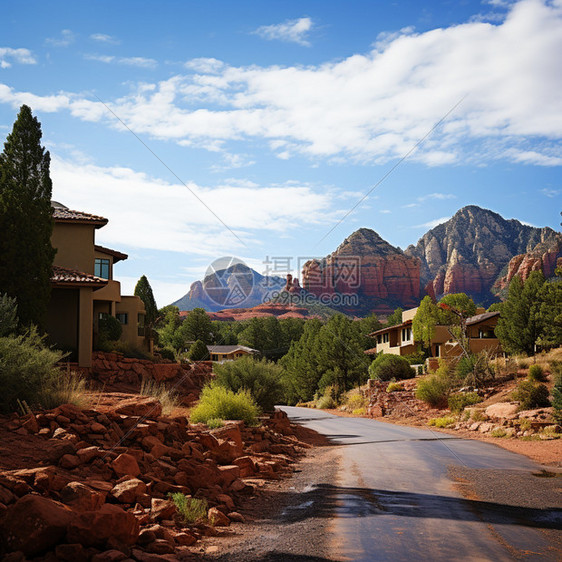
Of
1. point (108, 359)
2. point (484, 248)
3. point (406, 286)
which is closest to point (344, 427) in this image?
point (108, 359)

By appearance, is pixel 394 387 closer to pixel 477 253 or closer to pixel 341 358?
pixel 341 358

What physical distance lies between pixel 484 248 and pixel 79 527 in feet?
637

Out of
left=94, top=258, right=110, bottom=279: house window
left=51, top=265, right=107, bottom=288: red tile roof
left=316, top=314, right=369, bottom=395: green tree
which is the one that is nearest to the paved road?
left=51, top=265, right=107, bottom=288: red tile roof

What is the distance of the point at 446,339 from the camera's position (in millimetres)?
56000

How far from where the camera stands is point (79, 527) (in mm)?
5680

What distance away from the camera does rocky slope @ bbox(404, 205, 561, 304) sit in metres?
177

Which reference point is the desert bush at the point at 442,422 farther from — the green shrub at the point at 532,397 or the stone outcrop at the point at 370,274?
the stone outcrop at the point at 370,274

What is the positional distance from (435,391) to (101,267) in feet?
70.8

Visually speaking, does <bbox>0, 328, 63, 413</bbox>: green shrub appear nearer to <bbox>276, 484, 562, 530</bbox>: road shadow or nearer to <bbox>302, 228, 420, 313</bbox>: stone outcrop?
<bbox>276, 484, 562, 530</bbox>: road shadow

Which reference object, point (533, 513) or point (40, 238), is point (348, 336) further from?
point (533, 513)

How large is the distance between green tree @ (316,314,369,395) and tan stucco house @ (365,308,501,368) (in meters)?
6.63

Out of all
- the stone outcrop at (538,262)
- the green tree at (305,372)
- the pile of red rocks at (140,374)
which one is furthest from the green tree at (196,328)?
the stone outcrop at (538,262)

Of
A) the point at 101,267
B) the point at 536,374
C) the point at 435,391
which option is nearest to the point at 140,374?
the point at 101,267

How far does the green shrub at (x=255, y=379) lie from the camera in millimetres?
21953
